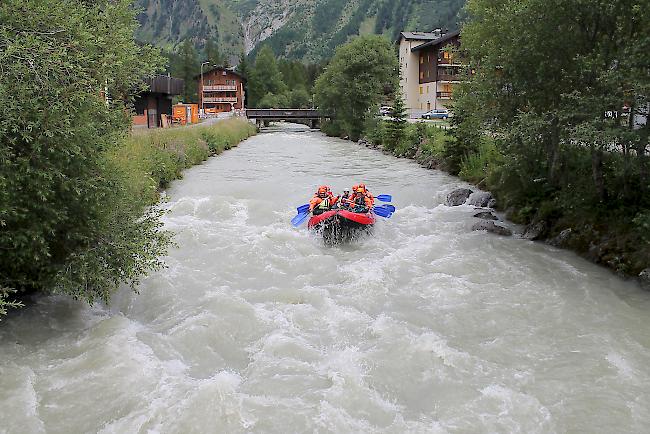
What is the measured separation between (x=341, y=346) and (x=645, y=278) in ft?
20.9

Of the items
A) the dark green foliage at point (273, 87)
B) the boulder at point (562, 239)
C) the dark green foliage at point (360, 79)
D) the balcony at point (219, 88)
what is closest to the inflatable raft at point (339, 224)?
the boulder at point (562, 239)

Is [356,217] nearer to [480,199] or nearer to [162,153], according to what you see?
[480,199]

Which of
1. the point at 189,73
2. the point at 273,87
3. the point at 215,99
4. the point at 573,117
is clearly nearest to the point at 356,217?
the point at 573,117

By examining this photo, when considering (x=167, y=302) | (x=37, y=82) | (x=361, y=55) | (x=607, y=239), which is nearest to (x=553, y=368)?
(x=607, y=239)

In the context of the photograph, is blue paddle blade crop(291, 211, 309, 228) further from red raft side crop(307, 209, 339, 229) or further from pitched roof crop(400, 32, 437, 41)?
pitched roof crop(400, 32, 437, 41)

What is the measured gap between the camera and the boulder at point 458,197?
19003 millimetres

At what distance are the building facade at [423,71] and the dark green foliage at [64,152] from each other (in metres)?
51.5

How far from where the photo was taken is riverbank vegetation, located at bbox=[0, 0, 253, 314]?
23.2ft

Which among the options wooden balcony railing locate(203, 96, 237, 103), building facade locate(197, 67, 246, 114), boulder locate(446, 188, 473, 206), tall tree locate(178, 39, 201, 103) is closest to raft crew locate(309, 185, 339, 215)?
boulder locate(446, 188, 473, 206)

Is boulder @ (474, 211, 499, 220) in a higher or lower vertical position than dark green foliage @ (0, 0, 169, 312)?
lower

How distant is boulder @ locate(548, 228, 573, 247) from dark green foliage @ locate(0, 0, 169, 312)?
30.6 feet

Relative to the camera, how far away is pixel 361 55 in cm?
5259

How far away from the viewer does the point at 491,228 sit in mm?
15086

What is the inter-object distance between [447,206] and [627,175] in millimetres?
7241
